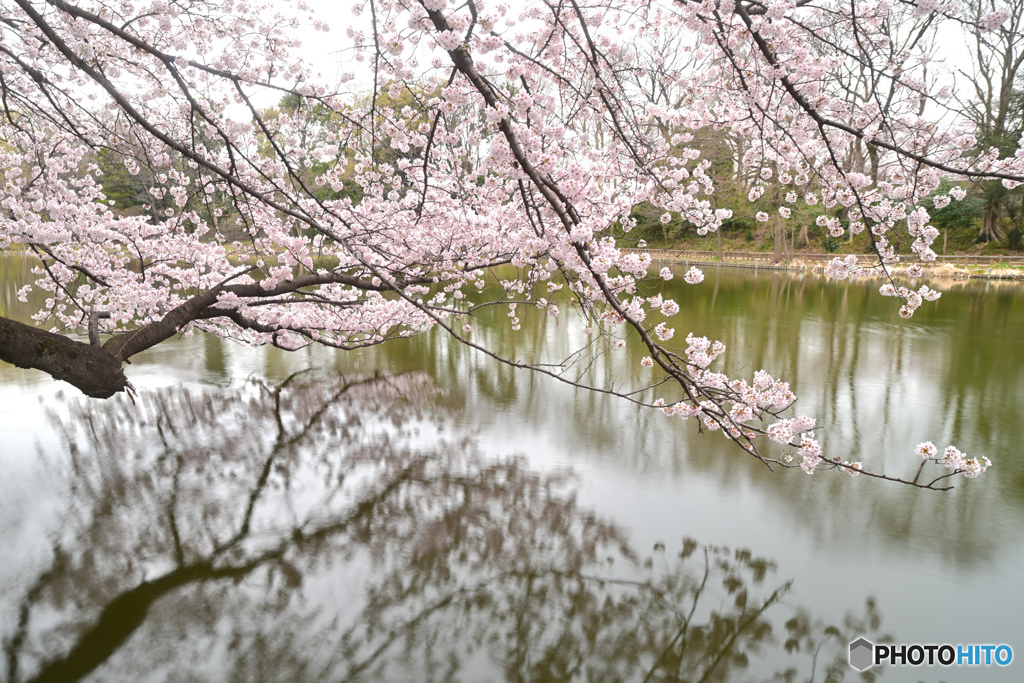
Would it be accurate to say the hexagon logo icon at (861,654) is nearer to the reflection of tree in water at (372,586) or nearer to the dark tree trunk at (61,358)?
the reflection of tree in water at (372,586)

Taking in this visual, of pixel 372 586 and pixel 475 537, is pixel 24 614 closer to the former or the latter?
pixel 372 586

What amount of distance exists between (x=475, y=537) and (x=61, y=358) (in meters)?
2.83

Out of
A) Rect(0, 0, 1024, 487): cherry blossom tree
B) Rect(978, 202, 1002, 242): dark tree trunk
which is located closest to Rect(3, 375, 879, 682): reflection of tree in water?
Rect(0, 0, 1024, 487): cherry blossom tree

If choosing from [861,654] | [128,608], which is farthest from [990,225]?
[128,608]

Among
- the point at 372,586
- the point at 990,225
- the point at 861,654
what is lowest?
the point at 861,654

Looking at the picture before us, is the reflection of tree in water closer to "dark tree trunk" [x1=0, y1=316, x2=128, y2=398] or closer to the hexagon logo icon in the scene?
the hexagon logo icon

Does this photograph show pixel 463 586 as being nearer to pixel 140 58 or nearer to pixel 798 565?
pixel 798 565

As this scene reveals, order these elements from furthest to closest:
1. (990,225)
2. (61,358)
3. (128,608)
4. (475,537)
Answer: (990,225), (475,537), (128,608), (61,358)

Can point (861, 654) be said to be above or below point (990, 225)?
below

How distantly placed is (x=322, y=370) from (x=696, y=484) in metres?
5.78

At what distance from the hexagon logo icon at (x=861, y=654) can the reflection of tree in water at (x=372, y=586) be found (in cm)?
5

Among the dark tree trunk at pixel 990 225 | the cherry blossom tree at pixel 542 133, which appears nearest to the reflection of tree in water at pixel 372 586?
the cherry blossom tree at pixel 542 133

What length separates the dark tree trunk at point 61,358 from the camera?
2879mm

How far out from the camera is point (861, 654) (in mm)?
2949
